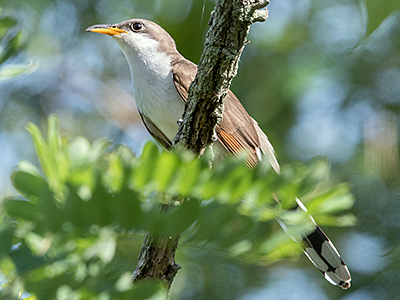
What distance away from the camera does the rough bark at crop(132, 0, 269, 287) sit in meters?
Answer: 1.57

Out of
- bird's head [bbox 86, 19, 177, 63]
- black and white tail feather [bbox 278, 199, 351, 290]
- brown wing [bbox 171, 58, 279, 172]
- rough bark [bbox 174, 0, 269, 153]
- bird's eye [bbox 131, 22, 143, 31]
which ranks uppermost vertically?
rough bark [bbox 174, 0, 269, 153]

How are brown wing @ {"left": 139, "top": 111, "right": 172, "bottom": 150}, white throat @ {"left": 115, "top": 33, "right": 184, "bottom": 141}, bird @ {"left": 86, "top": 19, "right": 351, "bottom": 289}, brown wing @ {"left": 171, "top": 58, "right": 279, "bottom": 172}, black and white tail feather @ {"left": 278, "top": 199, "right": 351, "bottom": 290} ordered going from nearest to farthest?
black and white tail feather @ {"left": 278, "top": 199, "right": 351, "bottom": 290} → bird @ {"left": 86, "top": 19, "right": 351, "bottom": 289} → brown wing @ {"left": 171, "top": 58, "right": 279, "bottom": 172} → white throat @ {"left": 115, "top": 33, "right": 184, "bottom": 141} → brown wing @ {"left": 139, "top": 111, "right": 172, "bottom": 150}

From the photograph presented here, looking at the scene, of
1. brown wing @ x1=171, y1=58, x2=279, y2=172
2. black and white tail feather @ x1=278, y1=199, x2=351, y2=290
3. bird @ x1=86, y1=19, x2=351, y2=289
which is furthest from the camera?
brown wing @ x1=171, y1=58, x2=279, y2=172

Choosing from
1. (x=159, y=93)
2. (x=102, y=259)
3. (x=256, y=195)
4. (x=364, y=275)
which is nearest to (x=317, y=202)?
(x=256, y=195)

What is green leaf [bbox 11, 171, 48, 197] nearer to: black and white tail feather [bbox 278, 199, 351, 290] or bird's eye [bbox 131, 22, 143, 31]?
black and white tail feather [bbox 278, 199, 351, 290]

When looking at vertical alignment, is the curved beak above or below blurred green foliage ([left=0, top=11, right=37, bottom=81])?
below

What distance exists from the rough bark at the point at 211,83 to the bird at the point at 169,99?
1.25 metres

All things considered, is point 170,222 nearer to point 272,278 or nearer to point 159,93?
point 159,93

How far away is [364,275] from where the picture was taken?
3605 mm

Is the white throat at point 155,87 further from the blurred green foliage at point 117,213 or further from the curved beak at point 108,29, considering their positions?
the blurred green foliage at point 117,213

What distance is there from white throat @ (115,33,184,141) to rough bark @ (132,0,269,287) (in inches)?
57.4

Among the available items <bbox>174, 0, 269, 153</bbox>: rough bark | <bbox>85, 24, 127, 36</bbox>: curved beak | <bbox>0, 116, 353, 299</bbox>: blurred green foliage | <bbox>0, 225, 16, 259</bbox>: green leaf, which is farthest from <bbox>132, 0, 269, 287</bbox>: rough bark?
<bbox>85, 24, 127, 36</bbox>: curved beak

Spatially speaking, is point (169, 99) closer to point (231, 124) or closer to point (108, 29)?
point (231, 124)

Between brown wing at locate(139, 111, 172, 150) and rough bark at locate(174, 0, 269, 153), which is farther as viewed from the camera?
brown wing at locate(139, 111, 172, 150)
